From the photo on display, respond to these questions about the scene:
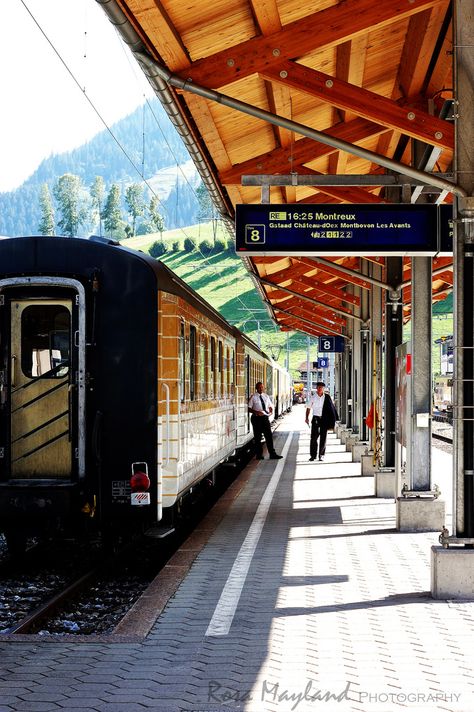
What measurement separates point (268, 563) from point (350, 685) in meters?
4.34

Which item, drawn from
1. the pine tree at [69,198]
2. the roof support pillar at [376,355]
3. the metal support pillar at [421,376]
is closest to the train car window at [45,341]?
the metal support pillar at [421,376]

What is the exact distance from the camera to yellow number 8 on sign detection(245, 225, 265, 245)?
403 inches

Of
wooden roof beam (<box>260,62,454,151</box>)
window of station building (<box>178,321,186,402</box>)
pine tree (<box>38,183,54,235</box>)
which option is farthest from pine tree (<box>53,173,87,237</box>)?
wooden roof beam (<box>260,62,454,151</box>)

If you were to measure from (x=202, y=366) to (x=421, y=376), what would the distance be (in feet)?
8.94

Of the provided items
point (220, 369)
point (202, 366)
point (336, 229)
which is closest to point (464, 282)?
point (336, 229)

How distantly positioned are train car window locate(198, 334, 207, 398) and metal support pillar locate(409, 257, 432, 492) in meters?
2.51

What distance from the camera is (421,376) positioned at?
1202 cm

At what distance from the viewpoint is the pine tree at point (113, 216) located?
169 meters

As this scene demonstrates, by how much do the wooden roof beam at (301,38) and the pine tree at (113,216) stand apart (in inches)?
6383

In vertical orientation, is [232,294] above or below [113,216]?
below

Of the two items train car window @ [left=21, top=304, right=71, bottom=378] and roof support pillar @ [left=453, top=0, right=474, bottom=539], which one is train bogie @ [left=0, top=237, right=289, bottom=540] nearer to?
train car window @ [left=21, top=304, right=71, bottom=378]

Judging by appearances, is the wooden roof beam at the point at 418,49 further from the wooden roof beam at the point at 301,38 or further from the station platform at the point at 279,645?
the station platform at the point at 279,645

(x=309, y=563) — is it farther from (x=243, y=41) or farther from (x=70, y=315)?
(x=243, y=41)

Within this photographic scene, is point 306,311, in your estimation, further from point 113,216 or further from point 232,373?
point 113,216
